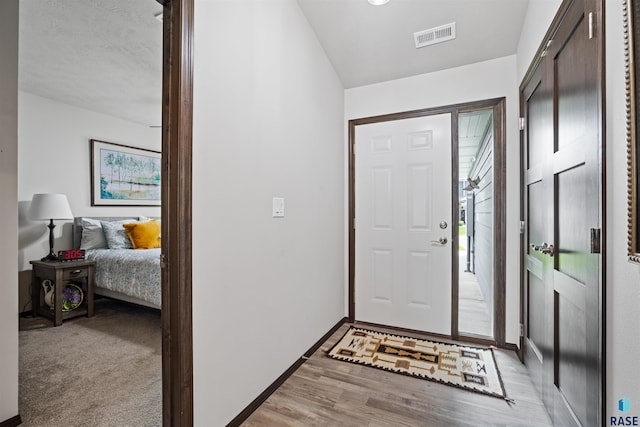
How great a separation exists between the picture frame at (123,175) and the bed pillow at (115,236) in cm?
44

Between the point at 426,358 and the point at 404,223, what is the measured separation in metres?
1.17

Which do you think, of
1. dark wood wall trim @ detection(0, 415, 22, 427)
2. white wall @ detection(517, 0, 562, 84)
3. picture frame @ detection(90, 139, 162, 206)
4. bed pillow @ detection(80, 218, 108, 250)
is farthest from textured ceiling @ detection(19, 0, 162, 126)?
Answer: dark wood wall trim @ detection(0, 415, 22, 427)

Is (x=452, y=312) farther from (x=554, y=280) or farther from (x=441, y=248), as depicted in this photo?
(x=554, y=280)

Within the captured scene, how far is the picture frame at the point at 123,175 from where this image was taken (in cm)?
391

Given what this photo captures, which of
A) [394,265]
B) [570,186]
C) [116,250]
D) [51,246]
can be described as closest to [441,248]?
[394,265]

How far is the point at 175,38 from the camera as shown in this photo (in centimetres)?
123

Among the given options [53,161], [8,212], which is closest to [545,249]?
[8,212]

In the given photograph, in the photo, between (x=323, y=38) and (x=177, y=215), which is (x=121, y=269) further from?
(x=323, y=38)

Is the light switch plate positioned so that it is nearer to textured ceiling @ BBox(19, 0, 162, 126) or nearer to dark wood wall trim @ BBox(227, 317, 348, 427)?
dark wood wall trim @ BBox(227, 317, 348, 427)

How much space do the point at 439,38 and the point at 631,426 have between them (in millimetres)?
2456

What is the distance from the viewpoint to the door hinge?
105 centimetres

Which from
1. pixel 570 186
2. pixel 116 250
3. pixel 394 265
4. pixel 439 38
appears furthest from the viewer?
pixel 116 250

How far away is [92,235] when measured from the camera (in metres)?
3.62

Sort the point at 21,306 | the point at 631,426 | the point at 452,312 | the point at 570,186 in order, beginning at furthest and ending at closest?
the point at 21,306 < the point at 452,312 < the point at 570,186 < the point at 631,426
